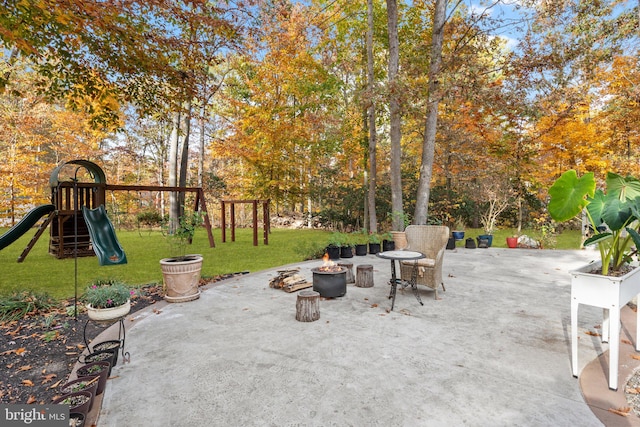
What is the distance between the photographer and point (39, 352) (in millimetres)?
3057

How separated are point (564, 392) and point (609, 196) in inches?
63.4

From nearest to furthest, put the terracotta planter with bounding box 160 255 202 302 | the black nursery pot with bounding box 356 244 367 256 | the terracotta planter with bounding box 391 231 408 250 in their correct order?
→ the terracotta planter with bounding box 160 255 202 302 < the black nursery pot with bounding box 356 244 367 256 < the terracotta planter with bounding box 391 231 408 250

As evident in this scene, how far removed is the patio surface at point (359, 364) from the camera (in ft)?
6.82

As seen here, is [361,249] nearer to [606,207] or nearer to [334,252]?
[334,252]

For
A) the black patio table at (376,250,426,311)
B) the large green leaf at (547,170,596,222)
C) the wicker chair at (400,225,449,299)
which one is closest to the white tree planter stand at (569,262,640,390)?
the large green leaf at (547,170,596,222)

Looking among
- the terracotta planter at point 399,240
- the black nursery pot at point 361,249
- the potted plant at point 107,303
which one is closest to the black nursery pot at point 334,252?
the black nursery pot at point 361,249

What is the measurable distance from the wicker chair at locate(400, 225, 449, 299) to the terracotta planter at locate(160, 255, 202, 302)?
3.09 meters

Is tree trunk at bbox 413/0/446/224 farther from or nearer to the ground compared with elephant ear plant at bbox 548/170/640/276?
farther from the ground

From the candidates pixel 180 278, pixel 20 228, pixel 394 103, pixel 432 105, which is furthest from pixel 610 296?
pixel 394 103

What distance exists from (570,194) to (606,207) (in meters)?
0.26

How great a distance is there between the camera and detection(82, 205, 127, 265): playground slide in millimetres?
4863

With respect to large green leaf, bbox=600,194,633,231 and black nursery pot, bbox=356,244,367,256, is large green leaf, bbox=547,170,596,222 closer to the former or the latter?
large green leaf, bbox=600,194,633,231

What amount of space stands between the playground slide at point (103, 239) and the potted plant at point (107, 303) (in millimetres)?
1065

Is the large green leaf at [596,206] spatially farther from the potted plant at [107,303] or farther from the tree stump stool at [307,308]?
the potted plant at [107,303]
